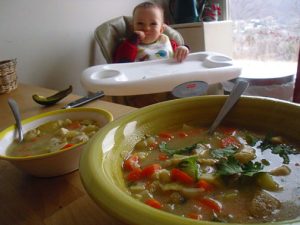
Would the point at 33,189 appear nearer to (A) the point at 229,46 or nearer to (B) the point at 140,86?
(B) the point at 140,86

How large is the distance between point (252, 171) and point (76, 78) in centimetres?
191

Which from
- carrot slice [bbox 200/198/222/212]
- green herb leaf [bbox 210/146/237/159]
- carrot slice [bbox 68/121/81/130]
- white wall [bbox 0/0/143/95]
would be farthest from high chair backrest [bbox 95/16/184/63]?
carrot slice [bbox 200/198/222/212]

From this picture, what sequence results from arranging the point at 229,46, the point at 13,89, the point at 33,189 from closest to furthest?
the point at 33,189 → the point at 13,89 → the point at 229,46

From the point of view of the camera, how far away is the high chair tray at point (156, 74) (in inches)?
48.1

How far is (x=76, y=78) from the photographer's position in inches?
84.4

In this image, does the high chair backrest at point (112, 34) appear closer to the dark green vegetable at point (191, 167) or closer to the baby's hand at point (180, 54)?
the baby's hand at point (180, 54)

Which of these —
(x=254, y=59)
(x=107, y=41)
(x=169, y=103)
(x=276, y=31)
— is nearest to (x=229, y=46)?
(x=254, y=59)

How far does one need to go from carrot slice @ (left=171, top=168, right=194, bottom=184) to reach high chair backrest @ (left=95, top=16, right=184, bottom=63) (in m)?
1.48

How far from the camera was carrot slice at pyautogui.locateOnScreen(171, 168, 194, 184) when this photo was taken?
40cm

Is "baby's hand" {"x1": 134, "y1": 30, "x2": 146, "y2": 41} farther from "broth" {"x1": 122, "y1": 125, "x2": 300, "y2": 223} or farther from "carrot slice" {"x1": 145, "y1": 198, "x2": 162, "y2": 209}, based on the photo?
"carrot slice" {"x1": 145, "y1": 198, "x2": 162, "y2": 209}

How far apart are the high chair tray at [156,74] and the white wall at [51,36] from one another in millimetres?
649

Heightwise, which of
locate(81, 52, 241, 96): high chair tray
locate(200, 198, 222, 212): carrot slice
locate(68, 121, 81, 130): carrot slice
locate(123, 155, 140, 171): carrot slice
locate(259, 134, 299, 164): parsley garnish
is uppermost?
locate(123, 155, 140, 171): carrot slice

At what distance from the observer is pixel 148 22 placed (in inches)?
73.8

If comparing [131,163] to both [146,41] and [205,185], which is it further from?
[146,41]
